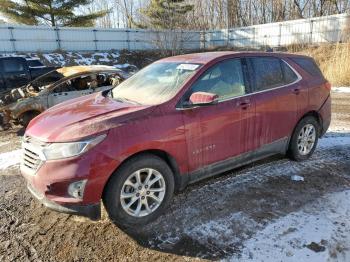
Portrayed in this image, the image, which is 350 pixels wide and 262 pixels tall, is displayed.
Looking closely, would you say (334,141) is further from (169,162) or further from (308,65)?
(169,162)

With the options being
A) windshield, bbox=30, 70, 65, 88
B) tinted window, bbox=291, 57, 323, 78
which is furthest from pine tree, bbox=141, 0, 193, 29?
tinted window, bbox=291, 57, 323, 78

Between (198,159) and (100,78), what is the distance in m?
5.77

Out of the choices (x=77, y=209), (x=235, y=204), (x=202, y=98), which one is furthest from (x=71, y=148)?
(x=235, y=204)

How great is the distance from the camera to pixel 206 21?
136ft

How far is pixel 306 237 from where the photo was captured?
331cm

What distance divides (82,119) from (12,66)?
9894 millimetres

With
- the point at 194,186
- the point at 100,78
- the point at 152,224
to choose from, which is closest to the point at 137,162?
the point at 152,224

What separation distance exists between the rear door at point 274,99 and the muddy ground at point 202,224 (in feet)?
1.81

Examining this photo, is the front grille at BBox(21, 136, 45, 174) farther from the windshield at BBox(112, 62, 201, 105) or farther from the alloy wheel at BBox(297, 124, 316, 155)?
the alloy wheel at BBox(297, 124, 316, 155)

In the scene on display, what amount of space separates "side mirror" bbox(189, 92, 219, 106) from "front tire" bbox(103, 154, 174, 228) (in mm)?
752

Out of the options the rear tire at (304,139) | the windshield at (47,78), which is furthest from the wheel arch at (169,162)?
the windshield at (47,78)

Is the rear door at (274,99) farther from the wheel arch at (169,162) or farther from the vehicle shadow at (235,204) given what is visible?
the wheel arch at (169,162)

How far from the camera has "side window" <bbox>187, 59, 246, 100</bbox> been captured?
4074 millimetres

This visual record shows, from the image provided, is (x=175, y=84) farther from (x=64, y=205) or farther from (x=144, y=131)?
(x=64, y=205)
